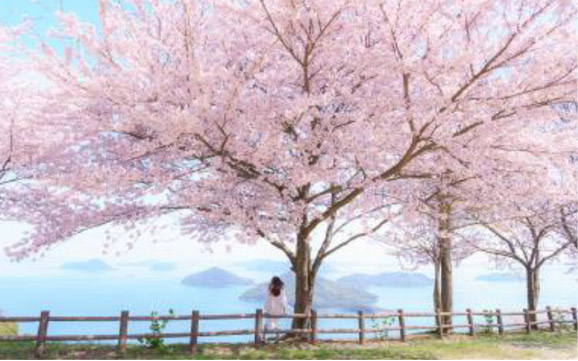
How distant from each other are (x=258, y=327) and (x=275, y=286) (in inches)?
45.4

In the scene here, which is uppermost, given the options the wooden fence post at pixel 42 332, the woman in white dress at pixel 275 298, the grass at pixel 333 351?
the woman in white dress at pixel 275 298

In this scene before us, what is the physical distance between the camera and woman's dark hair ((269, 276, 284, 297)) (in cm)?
1244

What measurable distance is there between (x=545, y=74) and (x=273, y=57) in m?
5.72

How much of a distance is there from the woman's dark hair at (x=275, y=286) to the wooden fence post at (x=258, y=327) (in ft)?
2.22

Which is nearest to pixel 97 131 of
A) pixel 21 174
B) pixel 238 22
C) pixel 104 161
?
pixel 104 161

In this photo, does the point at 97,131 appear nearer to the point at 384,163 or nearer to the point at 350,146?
the point at 350,146

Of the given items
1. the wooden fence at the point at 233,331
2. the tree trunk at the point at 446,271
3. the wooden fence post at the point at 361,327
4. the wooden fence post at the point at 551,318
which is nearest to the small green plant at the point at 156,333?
the wooden fence at the point at 233,331

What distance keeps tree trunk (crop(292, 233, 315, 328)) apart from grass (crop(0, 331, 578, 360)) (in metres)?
0.93

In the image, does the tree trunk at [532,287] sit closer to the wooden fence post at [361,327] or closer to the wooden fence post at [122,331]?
the wooden fence post at [361,327]

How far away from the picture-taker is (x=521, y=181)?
12828 mm

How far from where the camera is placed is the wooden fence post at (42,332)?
10320 millimetres

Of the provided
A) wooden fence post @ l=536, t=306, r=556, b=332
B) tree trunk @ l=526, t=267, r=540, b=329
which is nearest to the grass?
wooden fence post @ l=536, t=306, r=556, b=332

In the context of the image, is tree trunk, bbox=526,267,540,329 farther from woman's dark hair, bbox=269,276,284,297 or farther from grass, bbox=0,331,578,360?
woman's dark hair, bbox=269,276,284,297

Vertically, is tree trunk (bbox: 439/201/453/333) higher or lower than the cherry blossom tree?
lower
